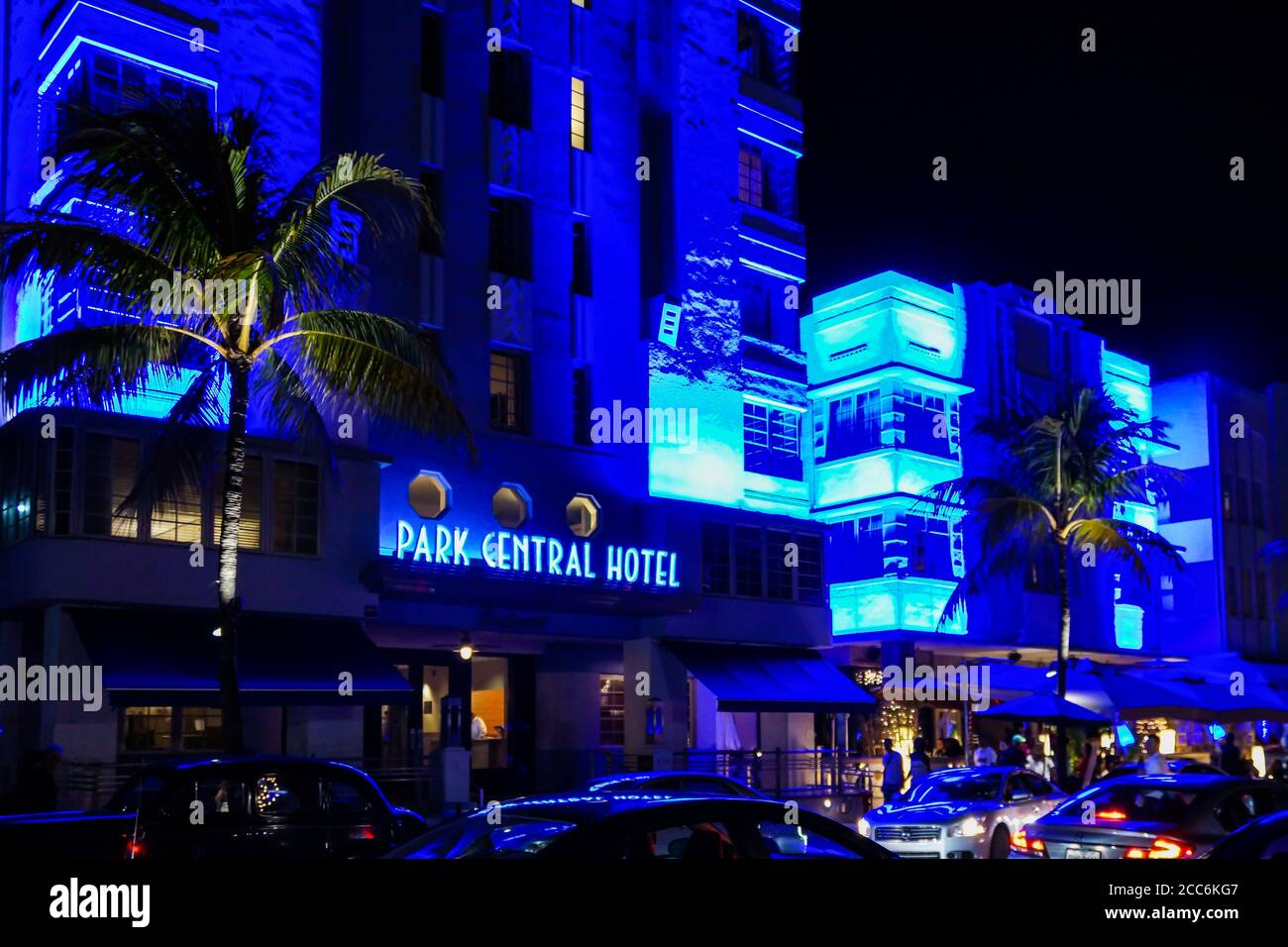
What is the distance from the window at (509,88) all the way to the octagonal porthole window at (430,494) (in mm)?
7985

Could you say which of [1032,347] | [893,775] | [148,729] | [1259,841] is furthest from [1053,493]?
[1259,841]

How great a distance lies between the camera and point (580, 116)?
31469mm

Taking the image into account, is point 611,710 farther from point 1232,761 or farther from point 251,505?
point 1232,761

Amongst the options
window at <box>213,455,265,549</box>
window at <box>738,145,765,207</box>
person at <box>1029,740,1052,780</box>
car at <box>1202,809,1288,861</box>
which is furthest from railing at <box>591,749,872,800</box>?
car at <box>1202,809,1288,861</box>

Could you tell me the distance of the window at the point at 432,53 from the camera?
28.5 metres

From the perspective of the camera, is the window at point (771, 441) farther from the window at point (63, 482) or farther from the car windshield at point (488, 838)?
the car windshield at point (488, 838)

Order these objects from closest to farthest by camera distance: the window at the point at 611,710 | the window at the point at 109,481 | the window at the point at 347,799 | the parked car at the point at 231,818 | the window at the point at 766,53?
the parked car at the point at 231,818 → the window at the point at 347,799 → the window at the point at 109,481 → the window at the point at 611,710 → the window at the point at 766,53

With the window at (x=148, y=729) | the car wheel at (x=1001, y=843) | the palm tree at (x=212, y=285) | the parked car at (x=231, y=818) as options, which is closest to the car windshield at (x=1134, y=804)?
the car wheel at (x=1001, y=843)

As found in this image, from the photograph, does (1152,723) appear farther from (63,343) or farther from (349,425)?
(63,343)

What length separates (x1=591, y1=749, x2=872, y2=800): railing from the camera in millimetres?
28000

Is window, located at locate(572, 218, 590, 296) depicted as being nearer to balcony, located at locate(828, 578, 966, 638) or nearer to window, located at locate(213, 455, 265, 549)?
window, located at locate(213, 455, 265, 549)

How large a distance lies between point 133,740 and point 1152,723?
35.1m

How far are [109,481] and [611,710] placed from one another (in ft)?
45.1

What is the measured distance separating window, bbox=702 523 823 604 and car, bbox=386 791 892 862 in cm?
2344
